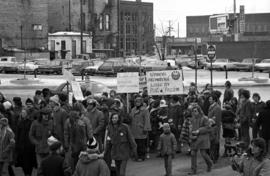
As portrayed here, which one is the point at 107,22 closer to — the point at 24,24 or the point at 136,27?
the point at 136,27

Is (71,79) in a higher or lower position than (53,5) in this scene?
lower

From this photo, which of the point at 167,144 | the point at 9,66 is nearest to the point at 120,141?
the point at 167,144

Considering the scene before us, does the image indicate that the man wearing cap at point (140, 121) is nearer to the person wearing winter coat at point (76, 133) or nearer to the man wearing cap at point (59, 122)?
the man wearing cap at point (59, 122)

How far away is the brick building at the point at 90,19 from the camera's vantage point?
286 feet

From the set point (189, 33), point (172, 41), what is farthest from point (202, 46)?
point (189, 33)

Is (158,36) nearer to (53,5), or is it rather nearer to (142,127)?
(53,5)

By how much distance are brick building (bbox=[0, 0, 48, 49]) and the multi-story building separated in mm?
20627

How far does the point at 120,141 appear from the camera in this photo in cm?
1166

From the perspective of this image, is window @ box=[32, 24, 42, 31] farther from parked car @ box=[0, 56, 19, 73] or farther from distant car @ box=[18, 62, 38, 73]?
distant car @ box=[18, 62, 38, 73]

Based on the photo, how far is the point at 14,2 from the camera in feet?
255

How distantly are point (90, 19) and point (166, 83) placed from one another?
7111cm

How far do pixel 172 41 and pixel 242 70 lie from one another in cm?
5989

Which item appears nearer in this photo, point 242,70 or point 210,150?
point 210,150

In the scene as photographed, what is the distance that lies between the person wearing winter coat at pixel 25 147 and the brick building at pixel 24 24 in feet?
210
